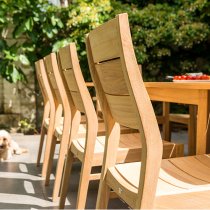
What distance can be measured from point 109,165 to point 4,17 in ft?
14.3

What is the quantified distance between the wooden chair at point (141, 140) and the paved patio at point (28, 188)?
102 centimetres

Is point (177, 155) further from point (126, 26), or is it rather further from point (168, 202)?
point (126, 26)

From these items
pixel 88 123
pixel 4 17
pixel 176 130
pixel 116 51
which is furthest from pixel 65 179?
pixel 176 130

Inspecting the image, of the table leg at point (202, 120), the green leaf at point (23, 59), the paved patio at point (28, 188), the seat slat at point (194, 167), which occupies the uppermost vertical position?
the green leaf at point (23, 59)

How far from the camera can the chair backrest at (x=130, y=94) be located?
98 centimetres

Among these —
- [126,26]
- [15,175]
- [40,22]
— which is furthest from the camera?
[40,22]

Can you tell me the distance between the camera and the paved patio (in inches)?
91.0

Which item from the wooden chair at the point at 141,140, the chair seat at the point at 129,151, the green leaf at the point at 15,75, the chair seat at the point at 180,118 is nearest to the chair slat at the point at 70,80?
the chair seat at the point at 129,151

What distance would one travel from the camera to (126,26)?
975 millimetres

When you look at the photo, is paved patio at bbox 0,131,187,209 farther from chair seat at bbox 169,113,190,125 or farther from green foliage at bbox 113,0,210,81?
green foliage at bbox 113,0,210,81

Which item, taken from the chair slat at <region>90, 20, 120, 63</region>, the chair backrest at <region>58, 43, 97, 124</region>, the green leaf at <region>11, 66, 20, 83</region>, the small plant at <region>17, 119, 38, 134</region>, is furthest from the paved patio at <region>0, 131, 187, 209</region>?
the small plant at <region>17, 119, 38, 134</region>

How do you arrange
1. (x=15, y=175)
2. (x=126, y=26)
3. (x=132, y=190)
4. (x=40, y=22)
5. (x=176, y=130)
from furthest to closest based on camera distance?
(x=176, y=130) < (x=40, y=22) < (x=15, y=175) < (x=132, y=190) < (x=126, y=26)

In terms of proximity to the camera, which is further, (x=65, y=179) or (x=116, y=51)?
(x=65, y=179)

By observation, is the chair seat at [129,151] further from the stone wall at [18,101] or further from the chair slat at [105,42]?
the stone wall at [18,101]
